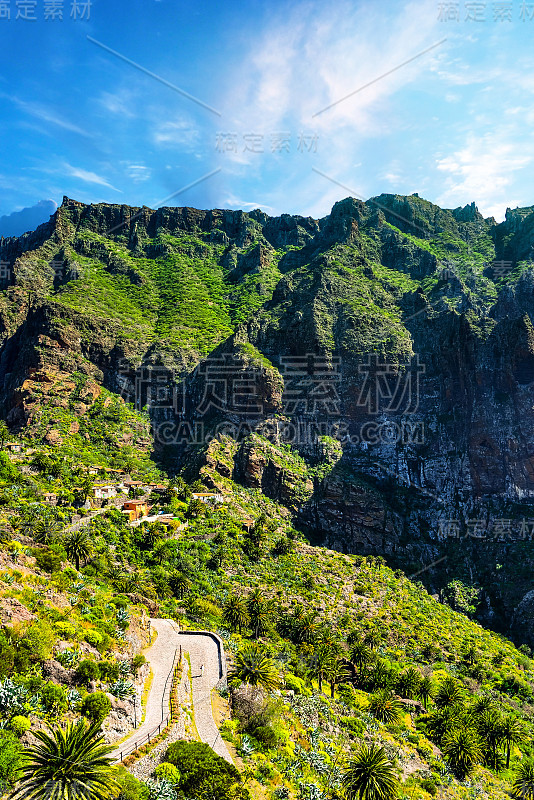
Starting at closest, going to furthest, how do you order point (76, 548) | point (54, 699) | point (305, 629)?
point (54, 699)
point (76, 548)
point (305, 629)

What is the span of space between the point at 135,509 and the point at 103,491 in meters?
7.79

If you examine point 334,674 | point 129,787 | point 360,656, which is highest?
point 129,787

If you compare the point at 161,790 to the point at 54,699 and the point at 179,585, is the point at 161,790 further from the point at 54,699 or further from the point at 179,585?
the point at 179,585

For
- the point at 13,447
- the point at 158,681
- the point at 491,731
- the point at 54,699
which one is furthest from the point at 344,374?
the point at 54,699

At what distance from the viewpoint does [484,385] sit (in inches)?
3994

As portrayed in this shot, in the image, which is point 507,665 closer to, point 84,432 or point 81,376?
point 84,432

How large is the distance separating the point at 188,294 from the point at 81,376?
5220 cm

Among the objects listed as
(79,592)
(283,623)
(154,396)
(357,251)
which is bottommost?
(283,623)

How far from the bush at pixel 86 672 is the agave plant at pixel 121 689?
122 centimetres

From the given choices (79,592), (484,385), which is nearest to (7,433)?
(79,592)

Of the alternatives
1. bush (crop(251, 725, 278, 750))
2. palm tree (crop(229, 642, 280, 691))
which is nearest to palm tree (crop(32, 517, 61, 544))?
palm tree (crop(229, 642, 280, 691))

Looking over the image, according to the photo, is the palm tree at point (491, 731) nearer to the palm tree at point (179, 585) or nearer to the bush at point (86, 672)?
the palm tree at point (179, 585)

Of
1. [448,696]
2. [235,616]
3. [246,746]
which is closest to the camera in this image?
[246,746]

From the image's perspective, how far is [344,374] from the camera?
107m
